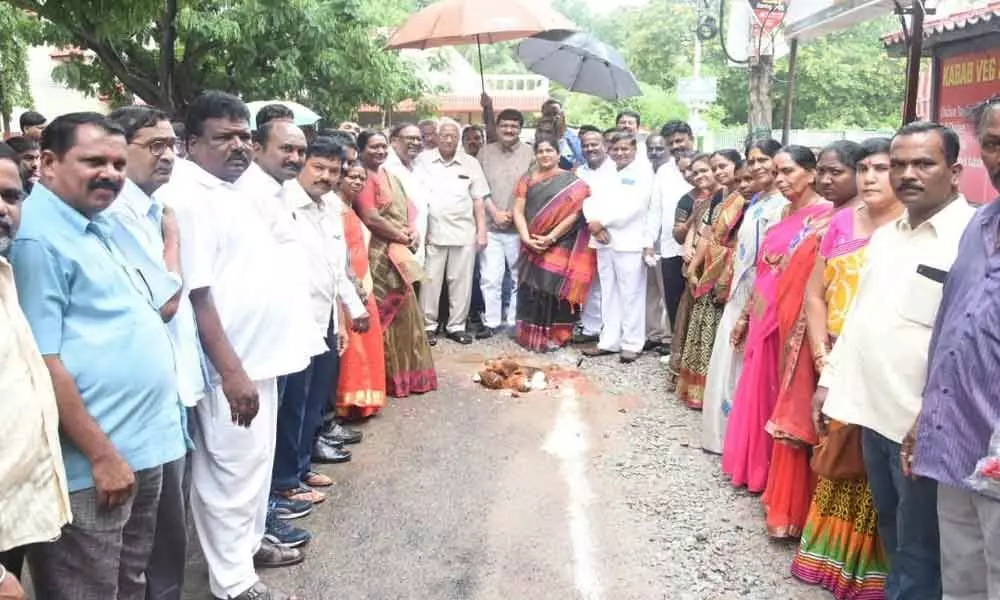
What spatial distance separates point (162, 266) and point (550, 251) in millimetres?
5229

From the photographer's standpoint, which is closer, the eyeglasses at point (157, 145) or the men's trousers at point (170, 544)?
the men's trousers at point (170, 544)

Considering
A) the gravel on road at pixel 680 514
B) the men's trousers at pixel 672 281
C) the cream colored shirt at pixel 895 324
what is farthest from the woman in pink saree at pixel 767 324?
the men's trousers at pixel 672 281

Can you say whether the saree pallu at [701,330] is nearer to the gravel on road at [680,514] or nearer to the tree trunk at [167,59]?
the gravel on road at [680,514]

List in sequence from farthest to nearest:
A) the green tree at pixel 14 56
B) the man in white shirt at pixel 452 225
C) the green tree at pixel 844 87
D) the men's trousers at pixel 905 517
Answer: the green tree at pixel 844 87 < the green tree at pixel 14 56 < the man in white shirt at pixel 452 225 < the men's trousers at pixel 905 517

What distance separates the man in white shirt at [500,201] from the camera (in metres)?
8.03

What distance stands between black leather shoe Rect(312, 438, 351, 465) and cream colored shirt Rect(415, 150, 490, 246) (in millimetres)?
3070

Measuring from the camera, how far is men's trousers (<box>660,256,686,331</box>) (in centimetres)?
738

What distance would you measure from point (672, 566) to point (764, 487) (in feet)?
3.21

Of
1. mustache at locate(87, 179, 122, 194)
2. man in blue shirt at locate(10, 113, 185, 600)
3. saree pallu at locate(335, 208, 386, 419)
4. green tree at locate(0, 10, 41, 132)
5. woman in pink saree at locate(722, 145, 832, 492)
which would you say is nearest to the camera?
man in blue shirt at locate(10, 113, 185, 600)

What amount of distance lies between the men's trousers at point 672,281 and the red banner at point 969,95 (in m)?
2.39

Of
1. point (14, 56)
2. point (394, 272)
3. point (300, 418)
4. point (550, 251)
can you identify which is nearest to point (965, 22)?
point (550, 251)

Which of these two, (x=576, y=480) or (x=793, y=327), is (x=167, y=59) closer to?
(x=576, y=480)

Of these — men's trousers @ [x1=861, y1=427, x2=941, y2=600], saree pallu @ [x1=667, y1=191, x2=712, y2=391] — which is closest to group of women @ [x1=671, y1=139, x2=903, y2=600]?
men's trousers @ [x1=861, y1=427, x2=941, y2=600]

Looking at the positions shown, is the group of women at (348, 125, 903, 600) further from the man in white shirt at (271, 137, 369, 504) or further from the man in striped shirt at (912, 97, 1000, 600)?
→ the man in striped shirt at (912, 97, 1000, 600)
